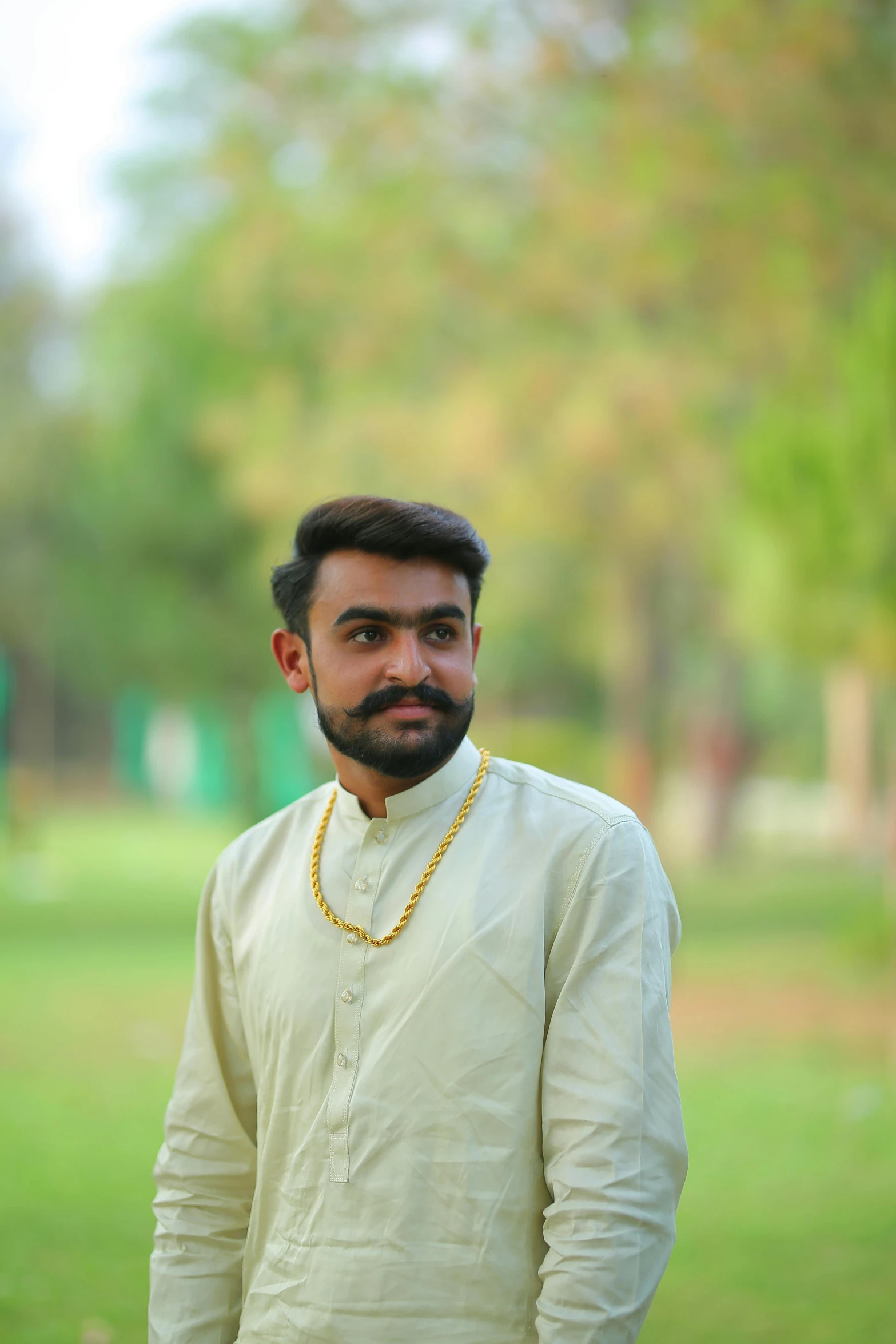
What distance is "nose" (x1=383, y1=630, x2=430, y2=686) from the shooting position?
4.11ft

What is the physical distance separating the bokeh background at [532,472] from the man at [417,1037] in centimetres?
187

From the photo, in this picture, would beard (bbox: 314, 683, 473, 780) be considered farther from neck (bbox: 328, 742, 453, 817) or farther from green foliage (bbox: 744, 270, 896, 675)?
green foliage (bbox: 744, 270, 896, 675)

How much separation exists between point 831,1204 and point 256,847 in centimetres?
294

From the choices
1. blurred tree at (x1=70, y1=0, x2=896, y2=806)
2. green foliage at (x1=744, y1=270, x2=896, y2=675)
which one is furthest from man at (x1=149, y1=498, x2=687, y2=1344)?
blurred tree at (x1=70, y1=0, x2=896, y2=806)

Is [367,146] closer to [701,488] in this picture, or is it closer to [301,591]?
[701,488]

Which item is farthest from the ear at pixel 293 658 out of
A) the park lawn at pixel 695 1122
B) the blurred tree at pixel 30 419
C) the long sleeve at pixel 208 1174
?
the blurred tree at pixel 30 419

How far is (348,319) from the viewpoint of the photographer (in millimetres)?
9352

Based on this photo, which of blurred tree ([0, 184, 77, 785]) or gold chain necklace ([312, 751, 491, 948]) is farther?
blurred tree ([0, 184, 77, 785])

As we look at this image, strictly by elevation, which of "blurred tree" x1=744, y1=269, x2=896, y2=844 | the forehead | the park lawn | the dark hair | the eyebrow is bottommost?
the park lawn

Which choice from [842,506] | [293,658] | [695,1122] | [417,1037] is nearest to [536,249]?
[842,506]

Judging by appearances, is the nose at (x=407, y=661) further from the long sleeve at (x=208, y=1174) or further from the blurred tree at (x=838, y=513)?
the blurred tree at (x=838, y=513)

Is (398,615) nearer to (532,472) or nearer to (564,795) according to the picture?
(564,795)

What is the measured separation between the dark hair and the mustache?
0.33 ft

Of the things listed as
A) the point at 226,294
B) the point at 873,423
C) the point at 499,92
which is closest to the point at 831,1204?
the point at 873,423
